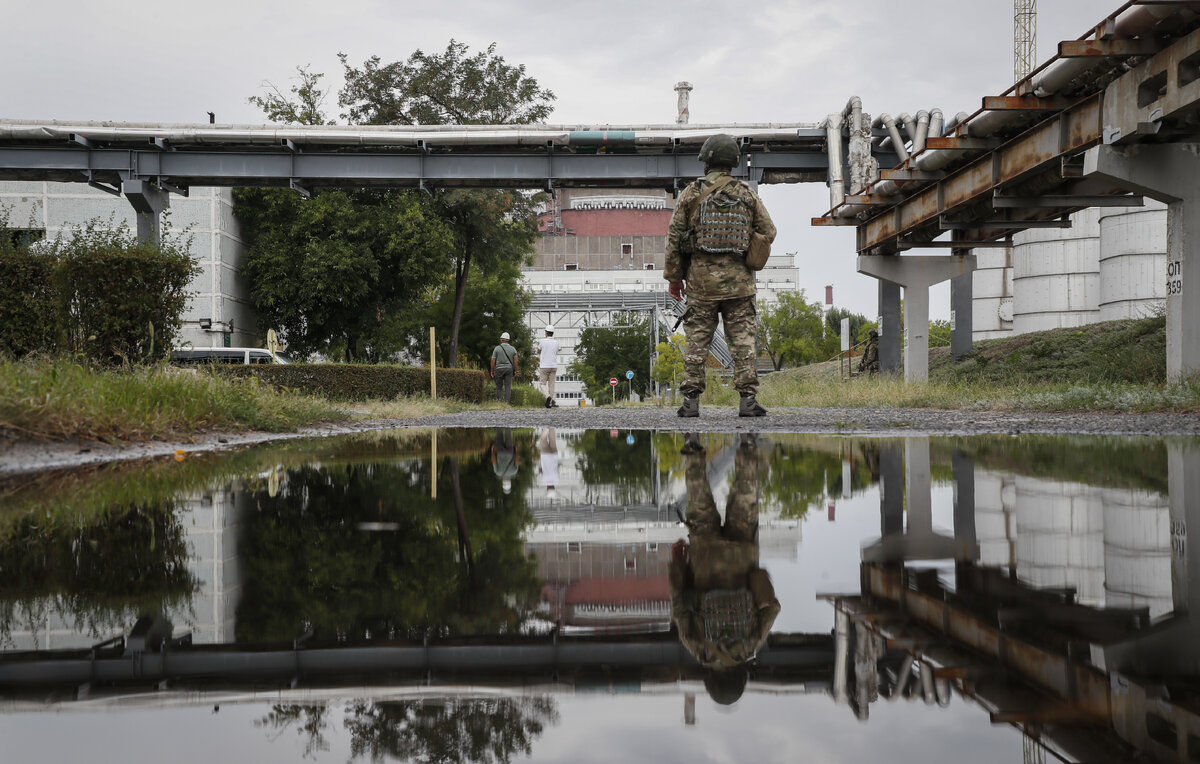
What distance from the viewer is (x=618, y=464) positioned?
218 inches

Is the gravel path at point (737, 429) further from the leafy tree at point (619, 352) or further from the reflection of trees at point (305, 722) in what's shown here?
the leafy tree at point (619, 352)

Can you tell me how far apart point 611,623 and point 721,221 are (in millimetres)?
8583

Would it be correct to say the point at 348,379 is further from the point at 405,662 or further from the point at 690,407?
the point at 405,662

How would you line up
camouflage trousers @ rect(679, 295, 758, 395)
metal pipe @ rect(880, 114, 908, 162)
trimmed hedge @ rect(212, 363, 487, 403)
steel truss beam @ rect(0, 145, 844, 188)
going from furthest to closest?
steel truss beam @ rect(0, 145, 844, 188), metal pipe @ rect(880, 114, 908, 162), trimmed hedge @ rect(212, 363, 487, 403), camouflage trousers @ rect(679, 295, 758, 395)

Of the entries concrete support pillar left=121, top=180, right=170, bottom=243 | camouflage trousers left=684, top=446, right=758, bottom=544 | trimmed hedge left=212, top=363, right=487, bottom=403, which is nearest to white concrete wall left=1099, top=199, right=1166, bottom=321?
trimmed hedge left=212, top=363, right=487, bottom=403

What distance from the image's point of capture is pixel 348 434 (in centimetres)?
950

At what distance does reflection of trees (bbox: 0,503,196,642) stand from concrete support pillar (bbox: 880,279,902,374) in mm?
26259

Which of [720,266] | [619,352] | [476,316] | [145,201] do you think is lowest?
[720,266]

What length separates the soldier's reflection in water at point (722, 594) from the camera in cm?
146

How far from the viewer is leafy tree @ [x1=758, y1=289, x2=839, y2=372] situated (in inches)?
2894

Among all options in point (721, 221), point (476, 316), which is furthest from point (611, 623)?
point (476, 316)

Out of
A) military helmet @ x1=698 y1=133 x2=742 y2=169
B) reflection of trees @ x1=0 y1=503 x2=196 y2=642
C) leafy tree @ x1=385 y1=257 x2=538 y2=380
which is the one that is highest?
leafy tree @ x1=385 y1=257 x2=538 y2=380

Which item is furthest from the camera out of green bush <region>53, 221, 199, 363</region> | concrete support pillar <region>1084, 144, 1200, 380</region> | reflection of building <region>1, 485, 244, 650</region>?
concrete support pillar <region>1084, 144, 1200, 380</region>

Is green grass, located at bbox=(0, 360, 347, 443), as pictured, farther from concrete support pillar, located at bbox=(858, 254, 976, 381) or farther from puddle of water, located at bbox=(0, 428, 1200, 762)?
concrete support pillar, located at bbox=(858, 254, 976, 381)
